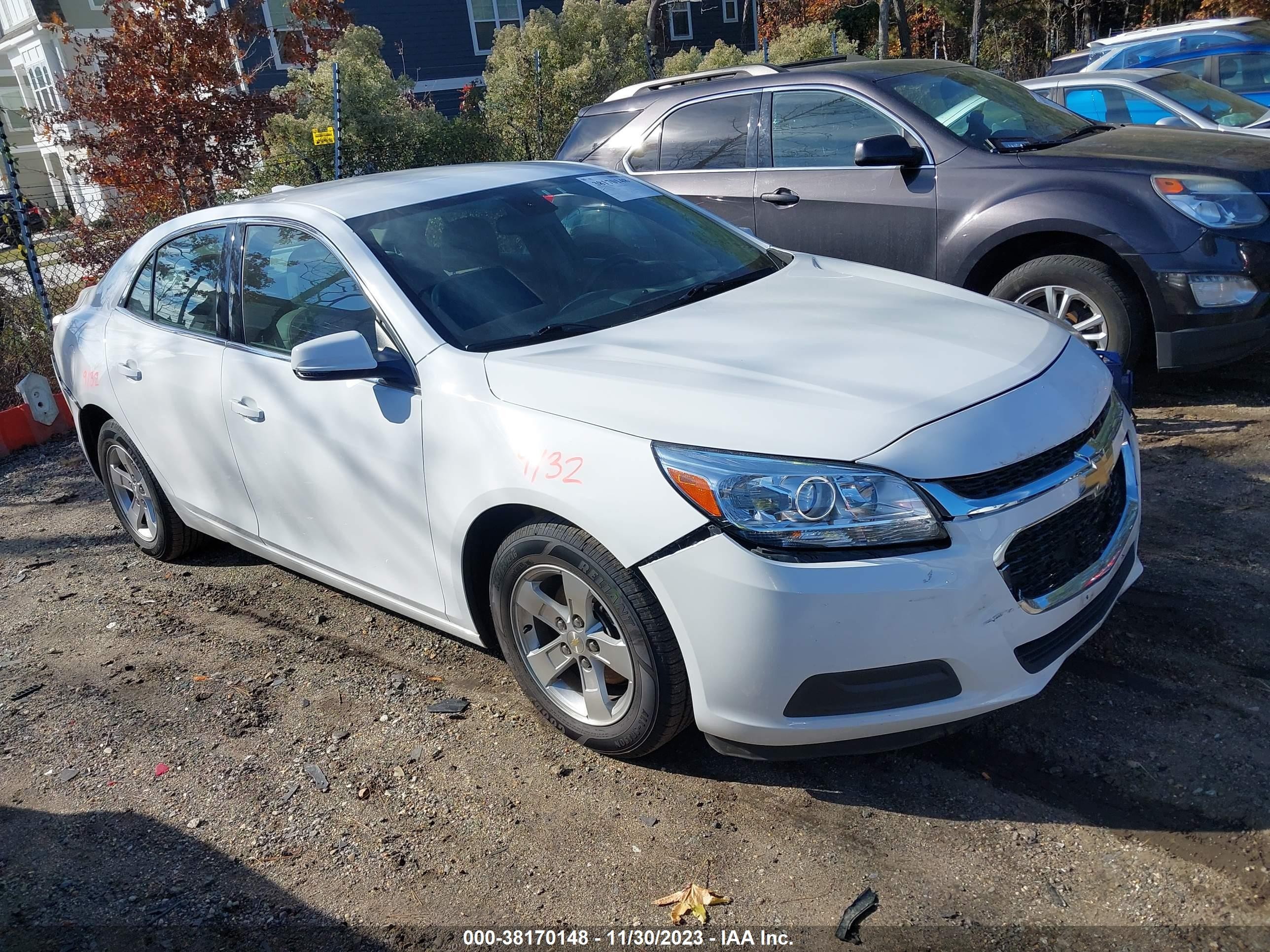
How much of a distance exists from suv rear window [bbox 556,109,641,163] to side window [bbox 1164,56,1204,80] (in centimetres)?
619

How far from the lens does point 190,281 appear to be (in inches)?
177

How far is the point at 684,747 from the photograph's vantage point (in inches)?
131

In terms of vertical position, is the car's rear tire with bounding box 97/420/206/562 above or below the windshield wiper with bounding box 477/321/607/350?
below

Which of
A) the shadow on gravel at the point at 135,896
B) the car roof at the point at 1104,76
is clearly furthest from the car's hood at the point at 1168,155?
the shadow on gravel at the point at 135,896

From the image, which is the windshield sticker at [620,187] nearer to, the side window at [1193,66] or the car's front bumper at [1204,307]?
the car's front bumper at [1204,307]

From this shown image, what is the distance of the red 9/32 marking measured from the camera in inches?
114

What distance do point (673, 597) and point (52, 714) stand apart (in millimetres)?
2742

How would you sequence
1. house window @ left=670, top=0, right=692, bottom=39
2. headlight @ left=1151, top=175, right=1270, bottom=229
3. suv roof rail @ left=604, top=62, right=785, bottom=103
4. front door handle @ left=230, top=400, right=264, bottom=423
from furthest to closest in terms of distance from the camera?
house window @ left=670, top=0, right=692, bottom=39 → suv roof rail @ left=604, top=62, right=785, bottom=103 → headlight @ left=1151, top=175, right=1270, bottom=229 → front door handle @ left=230, top=400, right=264, bottom=423

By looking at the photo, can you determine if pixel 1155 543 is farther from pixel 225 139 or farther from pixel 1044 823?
pixel 225 139

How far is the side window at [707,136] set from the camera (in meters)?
6.67

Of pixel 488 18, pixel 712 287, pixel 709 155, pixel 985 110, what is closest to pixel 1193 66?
pixel 985 110

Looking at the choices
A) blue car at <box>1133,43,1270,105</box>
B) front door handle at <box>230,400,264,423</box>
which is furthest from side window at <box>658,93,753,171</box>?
blue car at <box>1133,43,1270,105</box>

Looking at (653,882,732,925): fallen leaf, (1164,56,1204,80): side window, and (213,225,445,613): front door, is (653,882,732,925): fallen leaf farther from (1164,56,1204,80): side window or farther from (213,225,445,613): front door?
(1164,56,1204,80): side window

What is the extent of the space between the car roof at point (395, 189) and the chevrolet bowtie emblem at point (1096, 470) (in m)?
2.45
